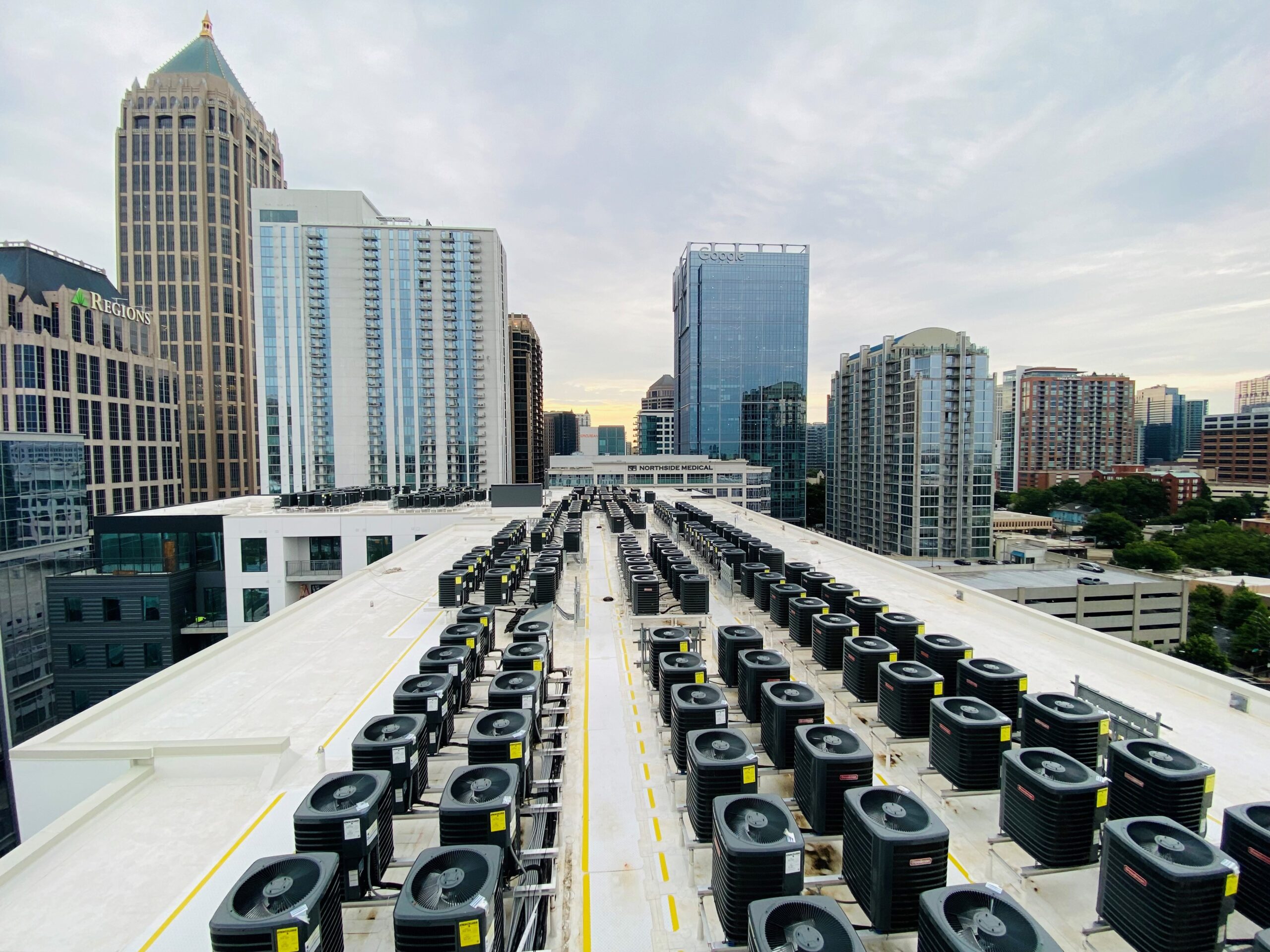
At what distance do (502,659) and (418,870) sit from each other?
5.38 m

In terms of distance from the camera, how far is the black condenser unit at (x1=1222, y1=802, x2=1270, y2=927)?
213 inches

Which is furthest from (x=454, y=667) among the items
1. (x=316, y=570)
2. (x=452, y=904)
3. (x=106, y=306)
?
(x=106, y=306)

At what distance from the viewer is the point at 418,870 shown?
16.9 feet

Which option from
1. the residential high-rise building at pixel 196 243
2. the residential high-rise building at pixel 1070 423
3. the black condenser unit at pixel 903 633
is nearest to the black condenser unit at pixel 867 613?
the black condenser unit at pixel 903 633

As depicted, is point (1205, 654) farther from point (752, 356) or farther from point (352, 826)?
point (752, 356)

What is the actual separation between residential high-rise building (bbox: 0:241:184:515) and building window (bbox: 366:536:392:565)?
35587 millimetres

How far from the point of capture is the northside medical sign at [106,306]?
5772cm

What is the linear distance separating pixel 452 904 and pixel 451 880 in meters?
0.22

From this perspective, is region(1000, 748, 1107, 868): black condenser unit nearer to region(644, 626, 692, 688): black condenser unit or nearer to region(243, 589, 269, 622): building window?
region(644, 626, 692, 688): black condenser unit

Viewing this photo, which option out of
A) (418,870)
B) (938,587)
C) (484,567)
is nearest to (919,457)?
(938,587)

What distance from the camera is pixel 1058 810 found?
6305 mm

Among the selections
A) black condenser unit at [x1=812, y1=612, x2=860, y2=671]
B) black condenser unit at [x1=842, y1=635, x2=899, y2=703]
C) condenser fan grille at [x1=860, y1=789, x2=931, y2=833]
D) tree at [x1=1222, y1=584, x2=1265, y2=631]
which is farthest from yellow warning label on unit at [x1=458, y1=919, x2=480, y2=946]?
tree at [x1=1222, y1=584, x2=1265, y2=631]

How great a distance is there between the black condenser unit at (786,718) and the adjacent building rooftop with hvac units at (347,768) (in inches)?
19.3

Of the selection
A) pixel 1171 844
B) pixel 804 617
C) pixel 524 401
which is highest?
pixel 524 401
